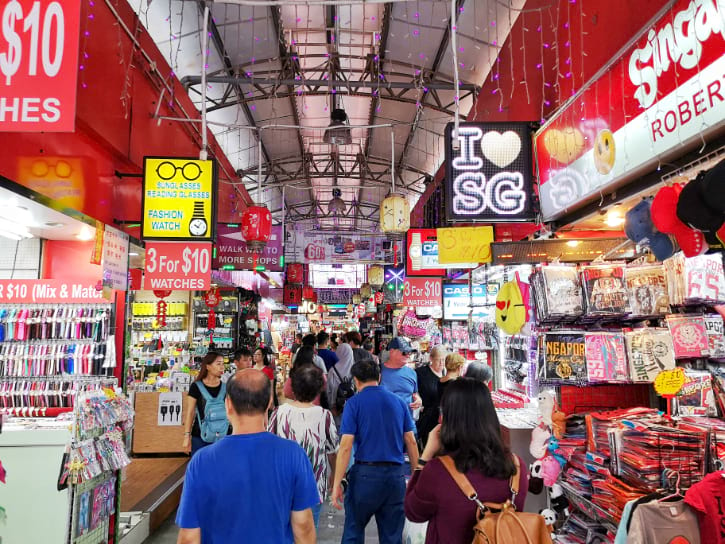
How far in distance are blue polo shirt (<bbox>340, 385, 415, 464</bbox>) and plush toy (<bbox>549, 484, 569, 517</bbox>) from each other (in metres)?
1.00

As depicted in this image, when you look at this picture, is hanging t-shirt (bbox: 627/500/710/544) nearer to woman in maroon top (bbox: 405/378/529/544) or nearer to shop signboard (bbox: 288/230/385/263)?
woman in maroon top (bbox: 405/378/529/544)

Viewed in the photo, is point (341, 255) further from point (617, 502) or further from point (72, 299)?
point (617, 502)

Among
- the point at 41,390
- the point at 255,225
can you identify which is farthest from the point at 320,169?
the point at 41,390

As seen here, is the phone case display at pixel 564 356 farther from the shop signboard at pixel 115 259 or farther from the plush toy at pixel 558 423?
the shop signboard at pixel 115 259

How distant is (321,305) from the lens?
118 feet

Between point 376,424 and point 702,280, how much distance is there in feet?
Answer: 7.62

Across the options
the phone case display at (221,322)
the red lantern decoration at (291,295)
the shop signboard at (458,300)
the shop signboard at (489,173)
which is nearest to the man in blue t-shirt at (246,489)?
the shop signboard at (489,173)

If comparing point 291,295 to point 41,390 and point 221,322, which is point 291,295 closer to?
point 221,322

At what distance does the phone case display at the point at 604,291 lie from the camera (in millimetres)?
3869

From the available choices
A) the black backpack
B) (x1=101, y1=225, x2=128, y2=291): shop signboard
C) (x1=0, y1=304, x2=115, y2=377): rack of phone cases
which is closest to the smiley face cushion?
(x1=101, y1=225, x2=128, y2=291): shop signboard

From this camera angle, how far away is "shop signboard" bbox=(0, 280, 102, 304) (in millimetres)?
5383

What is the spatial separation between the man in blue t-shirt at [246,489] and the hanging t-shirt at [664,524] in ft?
4.58

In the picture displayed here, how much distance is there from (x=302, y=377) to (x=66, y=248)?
176 inches

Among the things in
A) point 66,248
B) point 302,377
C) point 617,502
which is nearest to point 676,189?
point 617,502
